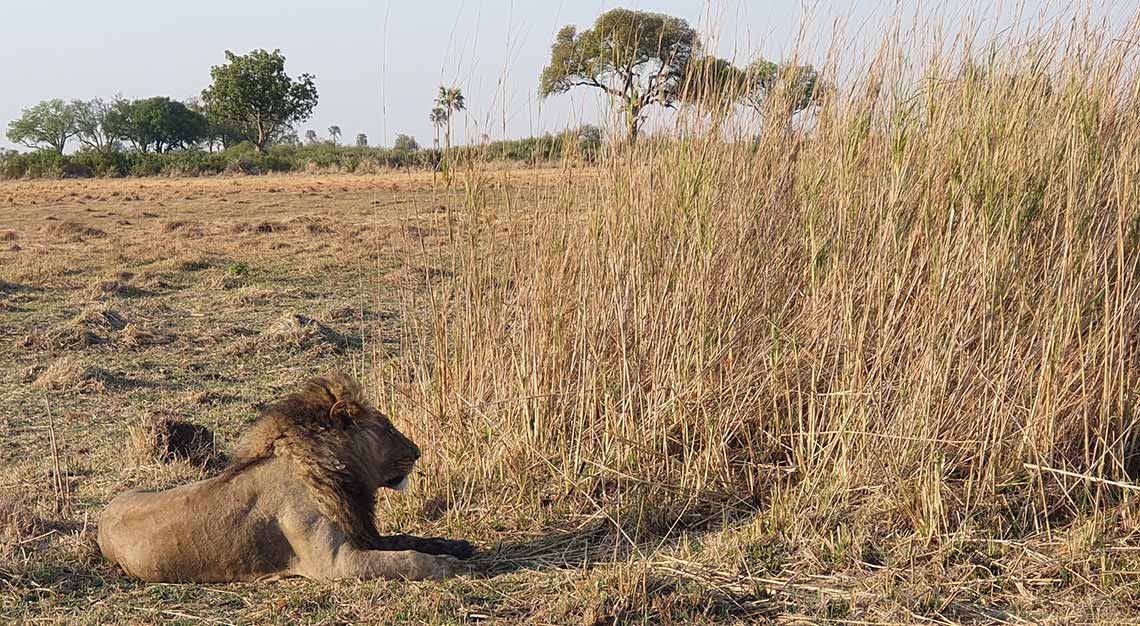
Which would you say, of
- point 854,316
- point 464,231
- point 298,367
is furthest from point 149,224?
point 854,316

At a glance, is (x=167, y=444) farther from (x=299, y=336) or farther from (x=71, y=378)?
(x=299, y=336)

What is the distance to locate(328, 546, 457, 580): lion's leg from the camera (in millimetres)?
3361

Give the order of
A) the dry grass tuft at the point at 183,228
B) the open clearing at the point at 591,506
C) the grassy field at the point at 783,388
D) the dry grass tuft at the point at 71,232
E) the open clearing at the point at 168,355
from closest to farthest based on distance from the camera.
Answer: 1. the open clearing at the point at 591,506
2. the grassy field at the point at 783,388
3. the open clearing at the point at 168,355
4. the dry grass tuft at the point at 71,232
5. the dry grass tuft at the point at 183,228

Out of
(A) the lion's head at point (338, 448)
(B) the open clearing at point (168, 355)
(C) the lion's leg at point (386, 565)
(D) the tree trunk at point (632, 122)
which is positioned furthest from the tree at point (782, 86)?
(C) the lion's leg at point (386, 565)

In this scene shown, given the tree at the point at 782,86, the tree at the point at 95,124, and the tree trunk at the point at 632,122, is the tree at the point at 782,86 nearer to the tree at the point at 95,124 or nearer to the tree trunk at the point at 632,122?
the tree trunk at the point at 632,122

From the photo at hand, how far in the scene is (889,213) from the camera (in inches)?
142

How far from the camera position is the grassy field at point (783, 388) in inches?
128

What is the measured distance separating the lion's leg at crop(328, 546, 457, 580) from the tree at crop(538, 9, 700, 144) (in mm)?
1747

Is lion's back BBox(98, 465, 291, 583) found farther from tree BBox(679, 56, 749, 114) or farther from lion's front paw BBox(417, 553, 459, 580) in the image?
tree BBox(679, 56, 749, 114)

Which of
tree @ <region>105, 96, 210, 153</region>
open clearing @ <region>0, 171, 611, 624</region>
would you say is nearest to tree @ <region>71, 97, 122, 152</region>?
tree @ <region>105, 96, 210, 153</region>

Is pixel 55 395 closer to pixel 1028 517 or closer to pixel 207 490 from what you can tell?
pixel 207 490

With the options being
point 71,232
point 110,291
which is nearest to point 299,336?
point 110,291

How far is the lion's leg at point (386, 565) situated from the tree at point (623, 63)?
68.8 inches

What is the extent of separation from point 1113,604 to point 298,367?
5.32 meters
